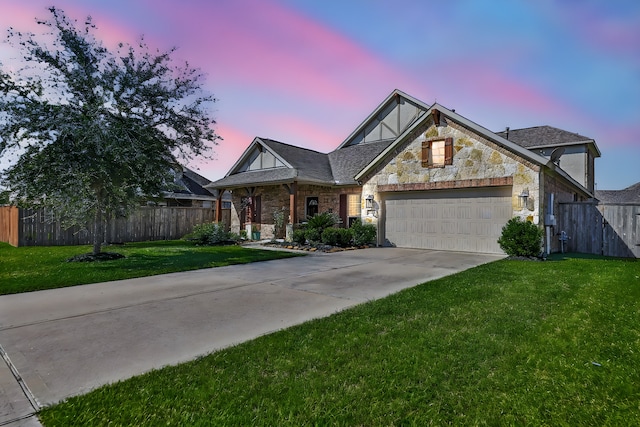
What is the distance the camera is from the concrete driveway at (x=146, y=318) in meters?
3.07

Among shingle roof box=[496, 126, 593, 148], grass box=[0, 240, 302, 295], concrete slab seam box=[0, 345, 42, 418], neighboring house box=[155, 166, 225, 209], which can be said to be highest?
shingle roof box=[496, 126, 593, 148]

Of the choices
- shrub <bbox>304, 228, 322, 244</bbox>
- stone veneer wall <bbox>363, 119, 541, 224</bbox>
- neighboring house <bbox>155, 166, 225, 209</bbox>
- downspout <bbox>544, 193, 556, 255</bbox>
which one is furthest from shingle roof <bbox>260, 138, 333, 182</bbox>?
downspout <bbox>544, 193, 556, 255</bbox>

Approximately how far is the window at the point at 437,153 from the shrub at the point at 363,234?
11.3 ft

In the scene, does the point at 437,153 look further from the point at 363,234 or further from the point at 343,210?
the point at 343,210

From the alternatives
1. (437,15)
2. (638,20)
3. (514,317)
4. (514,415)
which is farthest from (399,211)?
(514,415)

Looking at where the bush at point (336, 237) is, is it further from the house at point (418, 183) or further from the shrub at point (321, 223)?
the house at point (418, 183)

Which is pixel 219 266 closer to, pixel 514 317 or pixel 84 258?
pixel 84 258

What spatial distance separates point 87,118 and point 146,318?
7.49m

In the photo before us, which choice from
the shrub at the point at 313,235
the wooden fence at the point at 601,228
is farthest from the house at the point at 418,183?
the shrub at the point at 313,235

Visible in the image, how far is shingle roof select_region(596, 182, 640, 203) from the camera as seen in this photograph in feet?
113

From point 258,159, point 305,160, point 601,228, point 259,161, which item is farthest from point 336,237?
point 601,228

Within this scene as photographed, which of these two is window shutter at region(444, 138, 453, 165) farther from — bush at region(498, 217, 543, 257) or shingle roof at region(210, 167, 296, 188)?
shingle roof at region(210, 167, 296, 188)

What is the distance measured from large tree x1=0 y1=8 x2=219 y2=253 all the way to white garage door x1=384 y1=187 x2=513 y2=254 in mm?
8918

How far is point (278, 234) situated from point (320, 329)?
1429 cm
